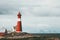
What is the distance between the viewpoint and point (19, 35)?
223 ft

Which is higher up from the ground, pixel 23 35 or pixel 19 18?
pixel 19 18

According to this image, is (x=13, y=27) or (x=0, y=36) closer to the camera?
(x=0, y=36)

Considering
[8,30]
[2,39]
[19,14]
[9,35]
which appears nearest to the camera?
[2,39]

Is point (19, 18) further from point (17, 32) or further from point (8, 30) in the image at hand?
point (8, 30)

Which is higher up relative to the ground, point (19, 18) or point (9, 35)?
point (19, 18)

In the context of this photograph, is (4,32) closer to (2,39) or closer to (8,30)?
(8,30)

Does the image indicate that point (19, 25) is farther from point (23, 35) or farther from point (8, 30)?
point (8, 30)

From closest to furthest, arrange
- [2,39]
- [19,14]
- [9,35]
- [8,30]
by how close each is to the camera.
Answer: [2,39] < [19,14] < [9,35] < [8,30]

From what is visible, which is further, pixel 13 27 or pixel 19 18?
pixel 13 27

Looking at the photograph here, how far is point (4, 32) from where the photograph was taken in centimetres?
7362

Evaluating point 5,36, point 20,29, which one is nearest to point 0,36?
point 5,36

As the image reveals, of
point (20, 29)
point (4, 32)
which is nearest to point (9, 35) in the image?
point (4, 32)

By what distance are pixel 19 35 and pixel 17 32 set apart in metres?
1.09

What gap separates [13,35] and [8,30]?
9521mm
